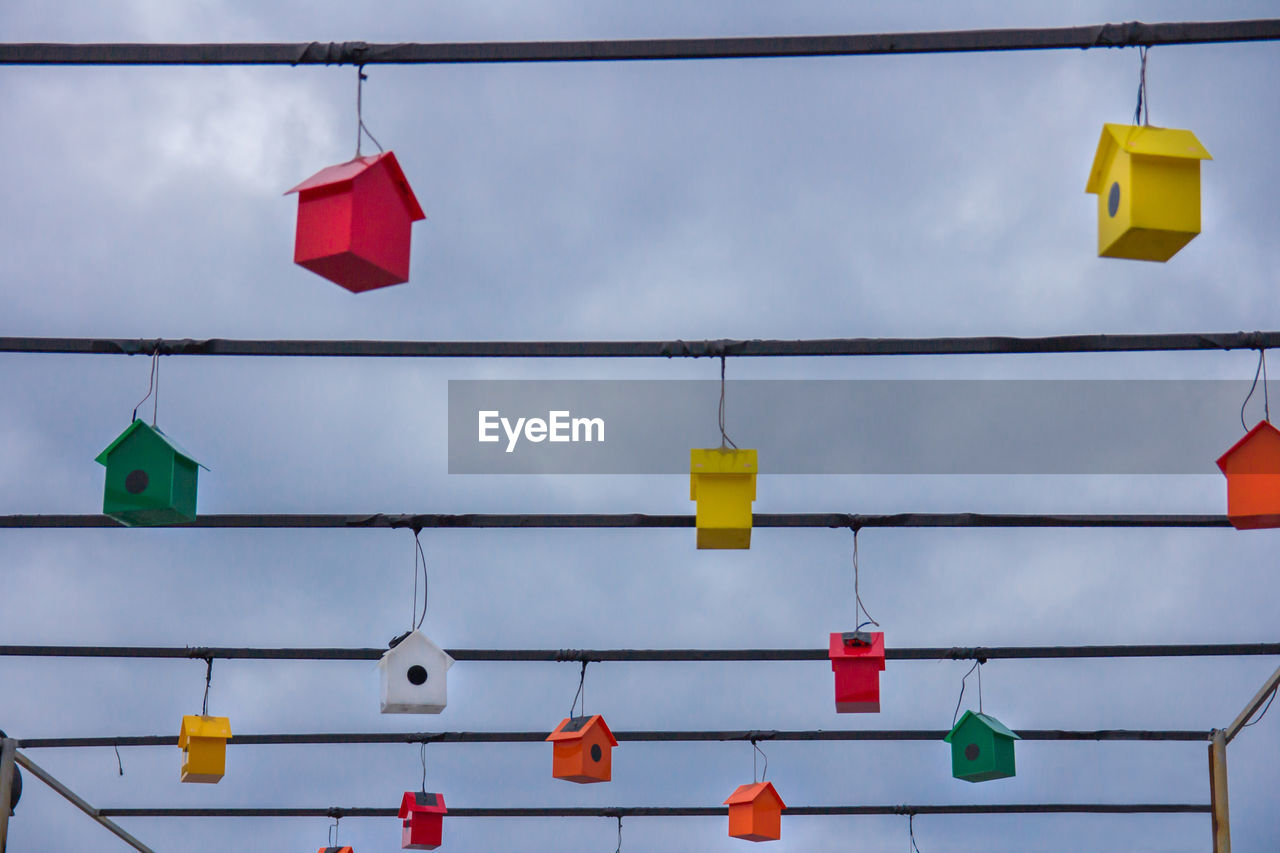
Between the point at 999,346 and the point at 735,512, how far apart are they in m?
1.27

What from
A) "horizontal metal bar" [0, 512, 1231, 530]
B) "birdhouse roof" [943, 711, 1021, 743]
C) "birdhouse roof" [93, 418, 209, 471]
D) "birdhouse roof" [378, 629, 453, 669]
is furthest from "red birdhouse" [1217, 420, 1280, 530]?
"birdhouse roof" [93, 418, 209, 471]

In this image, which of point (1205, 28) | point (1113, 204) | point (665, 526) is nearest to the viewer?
point (1205, 28)

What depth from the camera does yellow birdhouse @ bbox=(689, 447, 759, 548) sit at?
20.0 feet

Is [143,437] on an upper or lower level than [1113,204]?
lower

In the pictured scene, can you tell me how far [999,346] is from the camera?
5863mm

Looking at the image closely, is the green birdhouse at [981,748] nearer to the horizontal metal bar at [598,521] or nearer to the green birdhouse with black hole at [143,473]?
the horizontal metal bar at [598,521]

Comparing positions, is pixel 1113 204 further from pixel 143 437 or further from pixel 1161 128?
pixel 143 437

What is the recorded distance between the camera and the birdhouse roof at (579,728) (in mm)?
7717

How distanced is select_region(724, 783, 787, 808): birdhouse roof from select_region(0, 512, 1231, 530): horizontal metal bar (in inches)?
76.5

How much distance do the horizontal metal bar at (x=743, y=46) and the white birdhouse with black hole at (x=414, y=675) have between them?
357 centimetres

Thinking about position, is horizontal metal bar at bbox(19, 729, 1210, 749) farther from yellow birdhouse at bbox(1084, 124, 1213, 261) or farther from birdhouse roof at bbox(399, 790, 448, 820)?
yellow birdhouse at bbox(1084, 124, 1213, 261)

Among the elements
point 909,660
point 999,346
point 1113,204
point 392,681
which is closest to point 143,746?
point 392,681

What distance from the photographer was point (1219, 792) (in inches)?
311

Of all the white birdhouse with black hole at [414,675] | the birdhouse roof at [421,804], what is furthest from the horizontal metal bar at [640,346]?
the birdhouse roof at [421,804]
